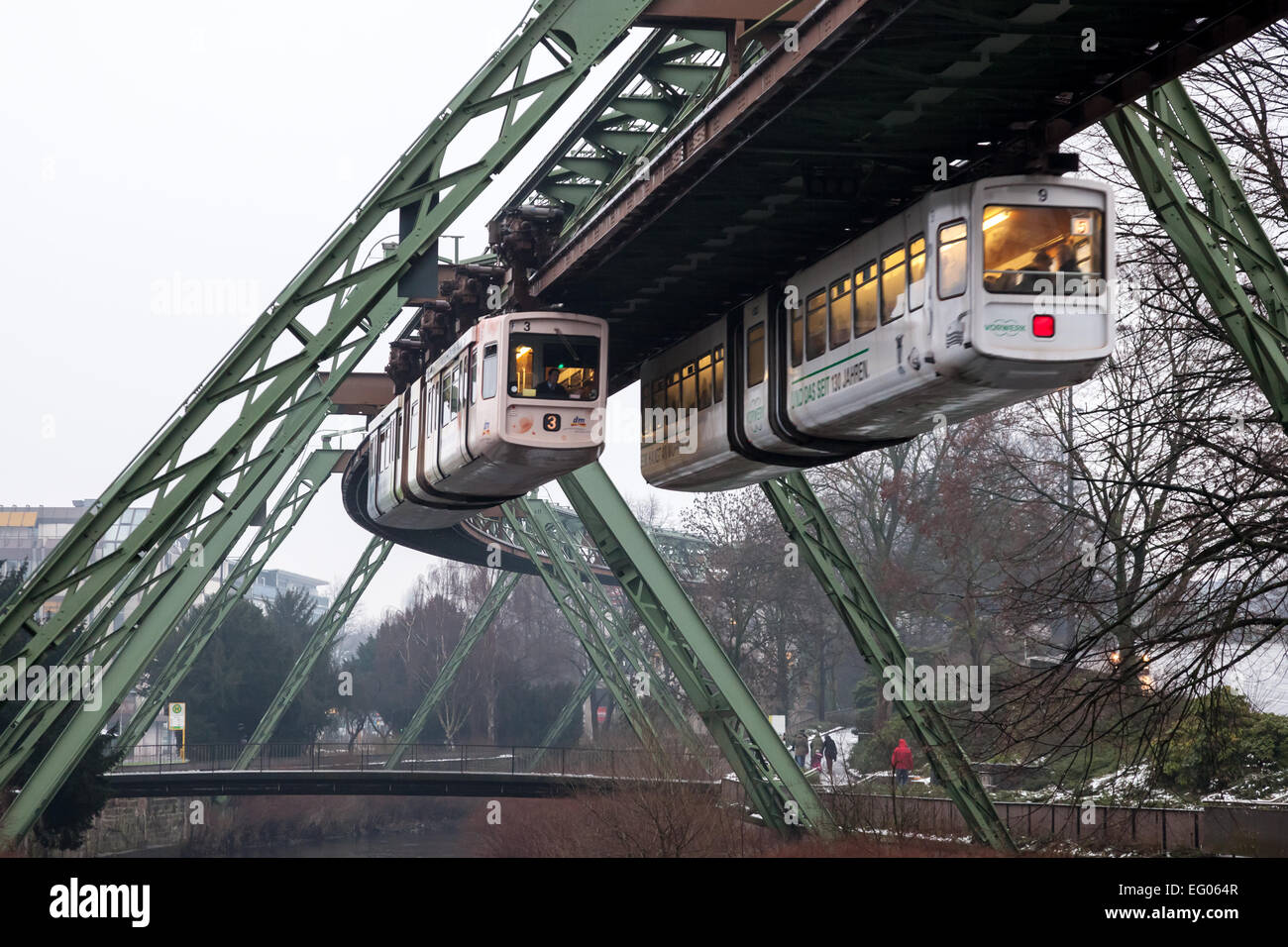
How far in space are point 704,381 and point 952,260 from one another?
722 centimetres

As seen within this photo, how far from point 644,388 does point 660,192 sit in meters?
7.75

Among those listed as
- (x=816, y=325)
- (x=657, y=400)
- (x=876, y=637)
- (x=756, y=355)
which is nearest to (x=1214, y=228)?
(x=816, y=325)

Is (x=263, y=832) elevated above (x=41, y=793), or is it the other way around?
(x=41, y=793)

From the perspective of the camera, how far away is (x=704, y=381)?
2083 centimetres

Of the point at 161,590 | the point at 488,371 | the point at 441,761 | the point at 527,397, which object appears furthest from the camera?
the point at 441,761

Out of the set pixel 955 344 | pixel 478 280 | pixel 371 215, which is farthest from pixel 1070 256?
pixel 478 280

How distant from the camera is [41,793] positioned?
2325 centimetres

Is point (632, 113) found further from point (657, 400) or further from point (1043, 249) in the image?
point (1043, 249)

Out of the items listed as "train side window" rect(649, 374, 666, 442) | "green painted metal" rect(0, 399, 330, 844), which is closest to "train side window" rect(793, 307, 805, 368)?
"train side window" rect(649, 374, 666, 442)

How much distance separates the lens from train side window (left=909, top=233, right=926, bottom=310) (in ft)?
47.0

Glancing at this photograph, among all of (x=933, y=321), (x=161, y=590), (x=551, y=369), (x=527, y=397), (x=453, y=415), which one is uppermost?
(x=551, y=369)
